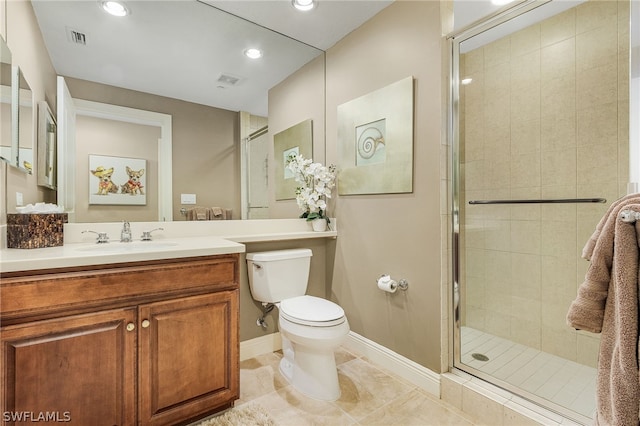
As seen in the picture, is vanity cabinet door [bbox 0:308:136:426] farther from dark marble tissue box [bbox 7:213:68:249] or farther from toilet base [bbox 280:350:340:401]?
toilet base [bbox 280:350:340:401]

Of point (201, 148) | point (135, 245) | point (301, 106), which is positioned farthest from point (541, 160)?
point (135, 245)

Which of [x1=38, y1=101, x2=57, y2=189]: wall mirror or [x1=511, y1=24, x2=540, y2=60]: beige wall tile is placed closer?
[x1=38, y1=101, x2=57, y2=189]: wall mirror

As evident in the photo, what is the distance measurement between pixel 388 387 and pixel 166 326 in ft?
4.25

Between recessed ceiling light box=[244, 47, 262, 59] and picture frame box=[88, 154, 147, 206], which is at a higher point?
recessed ceiling light box=[244, 47, 262, 59]

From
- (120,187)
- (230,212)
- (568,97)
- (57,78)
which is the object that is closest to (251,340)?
(230,212)

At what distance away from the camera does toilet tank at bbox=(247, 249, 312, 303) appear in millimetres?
1961

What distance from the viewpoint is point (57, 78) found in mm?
1604

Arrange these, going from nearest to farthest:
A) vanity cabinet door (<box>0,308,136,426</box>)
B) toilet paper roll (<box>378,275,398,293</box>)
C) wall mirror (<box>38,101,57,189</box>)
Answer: vanity cabinet door (<box>0,308,136,426</box>), wall mirror (<box>38,101,57,189</box>), toilet paper roll (<box>378,275,398,293</box>)

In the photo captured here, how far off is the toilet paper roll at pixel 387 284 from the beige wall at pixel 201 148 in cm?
111

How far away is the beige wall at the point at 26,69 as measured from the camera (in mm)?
1271

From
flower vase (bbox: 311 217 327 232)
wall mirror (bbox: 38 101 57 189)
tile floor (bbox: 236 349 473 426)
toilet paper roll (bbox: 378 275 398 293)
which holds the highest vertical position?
wall mirror (bbox: 38 101 57 189)

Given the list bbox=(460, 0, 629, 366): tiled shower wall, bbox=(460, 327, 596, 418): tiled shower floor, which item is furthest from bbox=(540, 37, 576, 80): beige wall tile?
bbox=(460, 327, 596, 418): tiled shower floor

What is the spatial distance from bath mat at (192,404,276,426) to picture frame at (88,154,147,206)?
1.27m

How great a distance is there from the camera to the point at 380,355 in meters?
2.00
